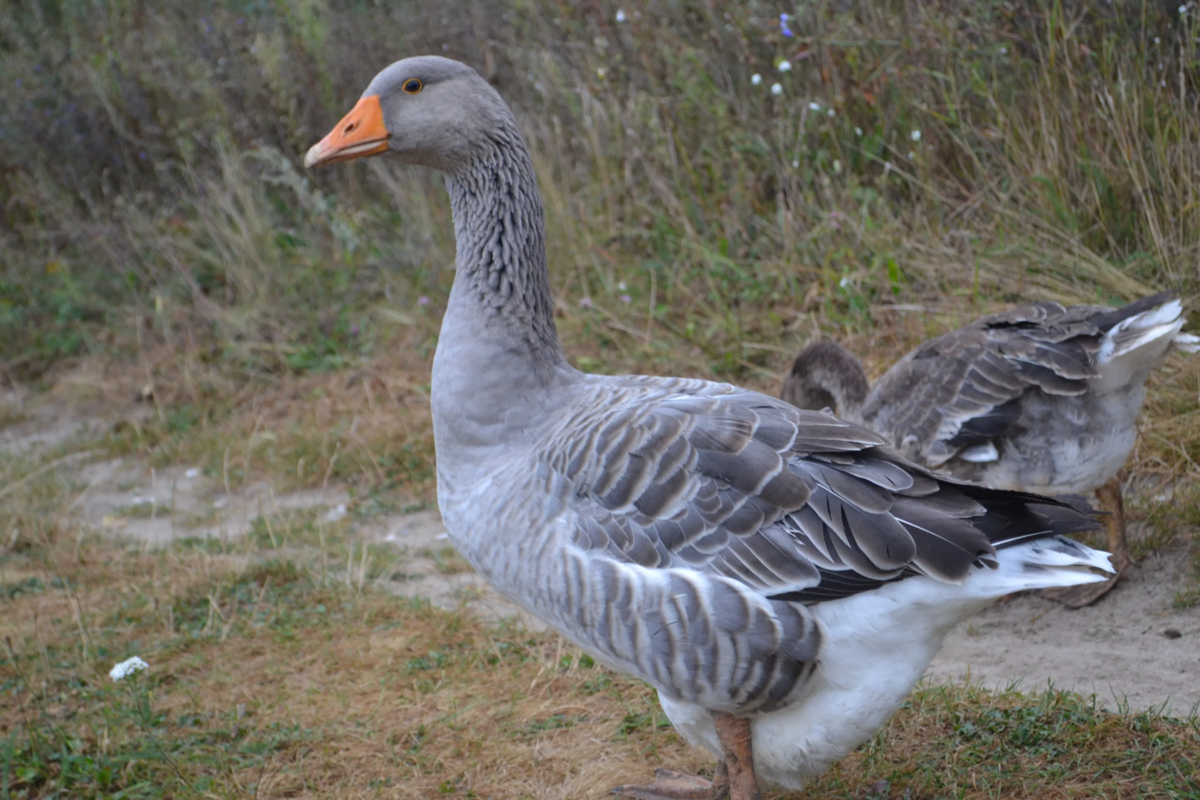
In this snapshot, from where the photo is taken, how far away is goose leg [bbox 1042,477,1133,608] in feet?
14.1

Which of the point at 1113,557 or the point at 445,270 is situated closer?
the point at 1113,557

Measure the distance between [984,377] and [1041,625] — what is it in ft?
3.49

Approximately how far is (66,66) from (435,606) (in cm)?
859

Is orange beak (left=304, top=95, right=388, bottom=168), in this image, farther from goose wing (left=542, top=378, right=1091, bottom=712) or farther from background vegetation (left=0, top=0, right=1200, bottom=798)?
background vegetation (left=0, top=0, right=1200, bottom=798)

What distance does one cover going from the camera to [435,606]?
4.74 m

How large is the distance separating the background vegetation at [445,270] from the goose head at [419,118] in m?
2.03

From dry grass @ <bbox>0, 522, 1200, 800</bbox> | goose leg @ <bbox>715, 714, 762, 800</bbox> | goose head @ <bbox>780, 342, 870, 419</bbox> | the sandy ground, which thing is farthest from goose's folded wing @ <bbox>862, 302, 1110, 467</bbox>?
goose leg @ <bbox>715, 714, 762, 800</bbox>

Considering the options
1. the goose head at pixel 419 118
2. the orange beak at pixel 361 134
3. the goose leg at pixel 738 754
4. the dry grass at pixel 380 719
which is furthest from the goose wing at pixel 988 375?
the orange beak at pixel 361 134

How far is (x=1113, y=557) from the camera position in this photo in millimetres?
4305

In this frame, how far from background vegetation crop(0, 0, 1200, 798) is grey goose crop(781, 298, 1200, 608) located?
652mm

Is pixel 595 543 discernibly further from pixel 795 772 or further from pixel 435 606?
pixel 435 606

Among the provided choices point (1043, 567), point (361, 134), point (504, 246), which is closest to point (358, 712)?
point (504, 246)

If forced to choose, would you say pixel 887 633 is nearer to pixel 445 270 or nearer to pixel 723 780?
pixel 723 780

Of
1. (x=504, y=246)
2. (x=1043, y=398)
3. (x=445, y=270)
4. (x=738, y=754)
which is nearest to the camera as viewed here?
(x=738, y=754)
